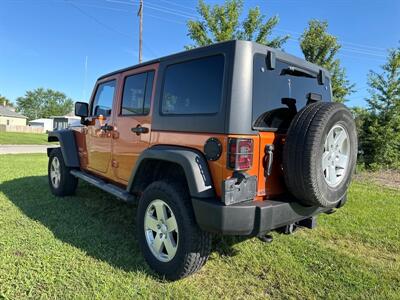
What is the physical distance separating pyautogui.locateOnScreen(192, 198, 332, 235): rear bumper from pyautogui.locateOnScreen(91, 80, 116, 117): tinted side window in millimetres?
2363

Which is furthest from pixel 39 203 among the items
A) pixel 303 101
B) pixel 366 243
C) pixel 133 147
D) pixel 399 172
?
pixel 399 172

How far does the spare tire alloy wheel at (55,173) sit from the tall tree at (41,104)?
97.5 metres

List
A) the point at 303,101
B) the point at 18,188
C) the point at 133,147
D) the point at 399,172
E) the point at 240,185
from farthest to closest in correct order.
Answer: the point at 399,172
the point at 18,188
the point at 133,147
the point at 303,101
the point at 240,185

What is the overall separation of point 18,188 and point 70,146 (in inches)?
73.7

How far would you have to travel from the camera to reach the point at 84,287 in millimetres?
2652

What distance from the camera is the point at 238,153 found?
7.76 feet

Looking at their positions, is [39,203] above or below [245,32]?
below

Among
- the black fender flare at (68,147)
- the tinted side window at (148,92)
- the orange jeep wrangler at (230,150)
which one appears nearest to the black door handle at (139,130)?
the orange jeep wrangler at (230,150)

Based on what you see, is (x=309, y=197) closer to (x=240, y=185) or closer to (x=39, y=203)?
(x=240, y=185)

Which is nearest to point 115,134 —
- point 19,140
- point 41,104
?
point 19,140

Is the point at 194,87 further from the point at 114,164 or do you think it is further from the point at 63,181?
the point at 63,181

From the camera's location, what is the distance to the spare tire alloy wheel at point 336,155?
2.68 meters

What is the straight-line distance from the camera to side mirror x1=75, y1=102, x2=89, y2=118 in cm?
474

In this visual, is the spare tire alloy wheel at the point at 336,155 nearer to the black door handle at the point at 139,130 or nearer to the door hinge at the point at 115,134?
the black door handle at the point at 139,130
